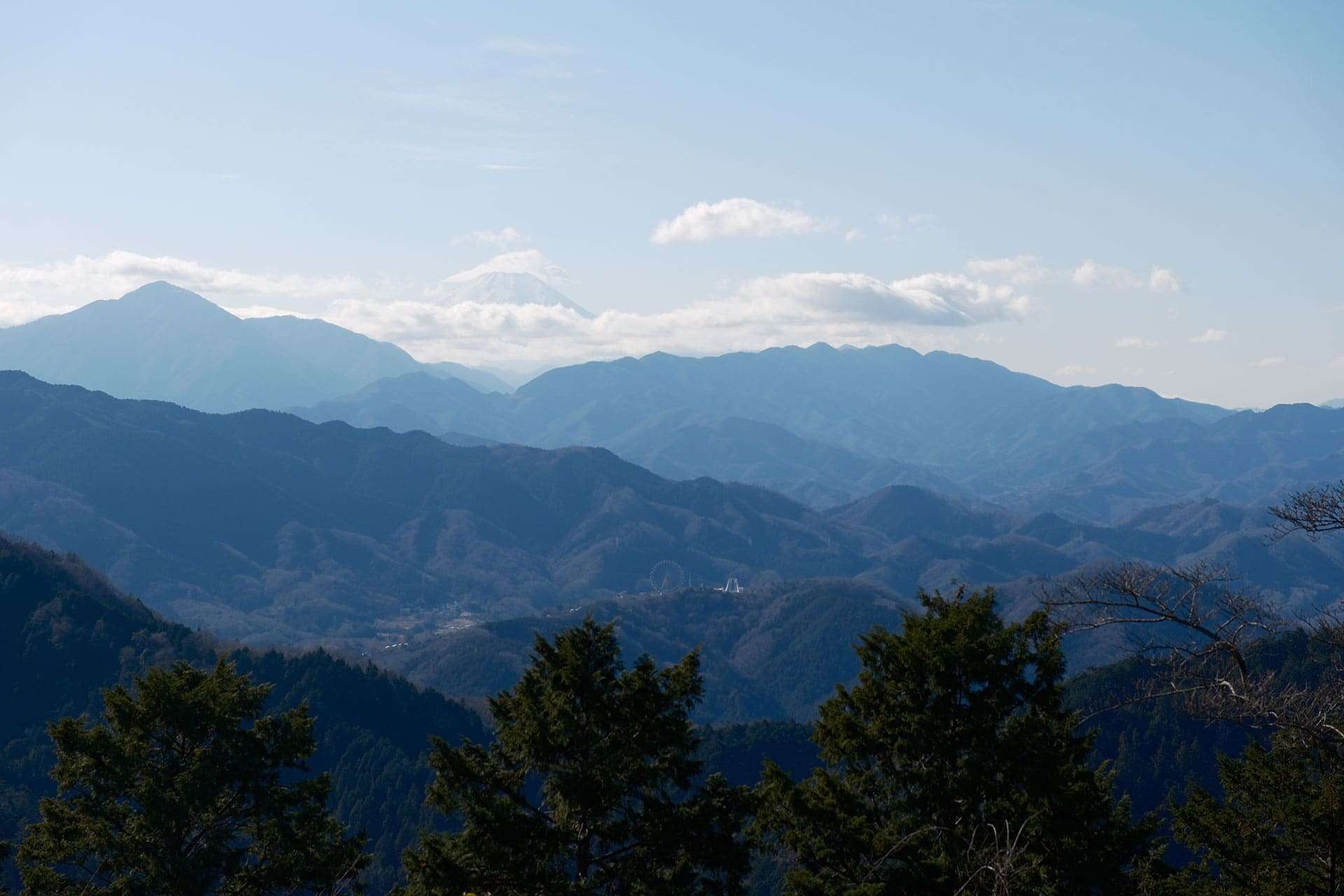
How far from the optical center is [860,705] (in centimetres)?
2261

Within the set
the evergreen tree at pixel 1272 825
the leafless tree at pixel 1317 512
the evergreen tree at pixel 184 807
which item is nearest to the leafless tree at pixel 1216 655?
the evergreen tree at pixel 1272 825

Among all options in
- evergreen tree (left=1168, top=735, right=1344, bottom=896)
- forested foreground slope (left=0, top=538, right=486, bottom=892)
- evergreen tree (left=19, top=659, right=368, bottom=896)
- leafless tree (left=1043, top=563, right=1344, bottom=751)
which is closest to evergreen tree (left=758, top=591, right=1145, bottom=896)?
evergreen tree (left=1168, top=735, right=1344, bottom=896)

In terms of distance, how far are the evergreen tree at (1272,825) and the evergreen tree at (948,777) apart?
2.75 m

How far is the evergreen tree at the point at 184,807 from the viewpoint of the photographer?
23109 millimetres

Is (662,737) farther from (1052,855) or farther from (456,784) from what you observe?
(1052,855)

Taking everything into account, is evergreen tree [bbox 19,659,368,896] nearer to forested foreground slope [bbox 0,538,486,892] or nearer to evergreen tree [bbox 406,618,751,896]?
evergreen tree [bbox 406,618,751,896]

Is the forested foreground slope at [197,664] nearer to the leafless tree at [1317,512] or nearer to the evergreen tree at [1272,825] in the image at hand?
the evergreen tree at [1272,825]

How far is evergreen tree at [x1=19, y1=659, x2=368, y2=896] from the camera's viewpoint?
23.1 m

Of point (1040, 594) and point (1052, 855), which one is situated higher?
point (1040, 594)

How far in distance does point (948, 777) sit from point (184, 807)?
1558 cm

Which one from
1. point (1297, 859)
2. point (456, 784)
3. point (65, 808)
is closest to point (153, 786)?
point (65, 808)

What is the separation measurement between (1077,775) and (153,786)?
18623 millimetres

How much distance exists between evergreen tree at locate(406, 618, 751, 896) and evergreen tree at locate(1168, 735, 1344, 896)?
32.5 ft

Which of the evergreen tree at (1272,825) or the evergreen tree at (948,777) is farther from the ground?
the evergreen tree at (948,777)
